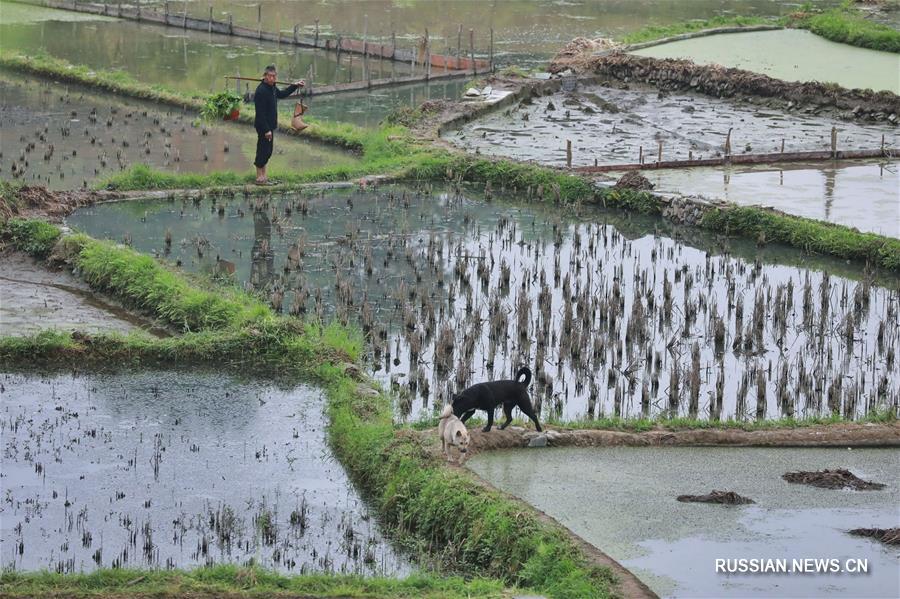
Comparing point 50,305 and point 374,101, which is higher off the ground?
point 374,101

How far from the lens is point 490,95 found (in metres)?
22.1

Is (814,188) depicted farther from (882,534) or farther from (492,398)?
(882,534)

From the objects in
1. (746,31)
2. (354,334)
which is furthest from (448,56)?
(354,334)

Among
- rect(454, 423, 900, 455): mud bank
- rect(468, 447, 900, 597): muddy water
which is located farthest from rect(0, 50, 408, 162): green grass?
rect(468, 447, 900, 597): muddy water

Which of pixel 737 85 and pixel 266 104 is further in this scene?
pixel 737 85

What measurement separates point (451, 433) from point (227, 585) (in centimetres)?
190

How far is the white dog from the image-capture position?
27.7 ft

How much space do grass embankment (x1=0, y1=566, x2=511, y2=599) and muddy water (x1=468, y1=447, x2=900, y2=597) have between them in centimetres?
93

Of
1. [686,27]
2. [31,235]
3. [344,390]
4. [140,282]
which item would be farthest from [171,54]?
[344,390]

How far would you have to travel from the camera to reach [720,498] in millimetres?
8023

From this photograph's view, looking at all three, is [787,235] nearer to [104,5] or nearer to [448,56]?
[448,56]

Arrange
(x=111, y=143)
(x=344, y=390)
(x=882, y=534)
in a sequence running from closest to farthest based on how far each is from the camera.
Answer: (x=882, y=534) < (x=344, y=390) < (x=111, y=143)

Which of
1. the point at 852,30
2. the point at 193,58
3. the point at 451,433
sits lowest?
the point at 451,433

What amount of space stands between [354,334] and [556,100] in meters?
12.1
